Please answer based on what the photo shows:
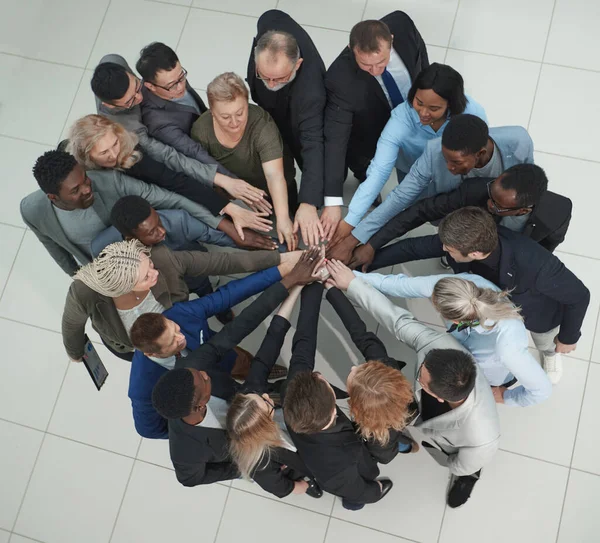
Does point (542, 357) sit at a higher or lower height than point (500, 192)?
lower

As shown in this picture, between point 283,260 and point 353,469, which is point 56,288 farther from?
point 353,469

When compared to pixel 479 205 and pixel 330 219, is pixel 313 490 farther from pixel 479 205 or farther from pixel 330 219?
pixel 479 205

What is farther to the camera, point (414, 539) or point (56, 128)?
point (56, 128)

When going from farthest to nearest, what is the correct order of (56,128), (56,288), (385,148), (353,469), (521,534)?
(56,128) → (56,288) → (521,534) → (385,148) → (353,469)

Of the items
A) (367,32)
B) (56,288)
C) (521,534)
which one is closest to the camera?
(367,32)

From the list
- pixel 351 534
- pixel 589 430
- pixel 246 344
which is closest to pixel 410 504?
pixel 351 534

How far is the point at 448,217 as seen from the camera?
8.14ft

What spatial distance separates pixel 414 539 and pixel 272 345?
1489 mm

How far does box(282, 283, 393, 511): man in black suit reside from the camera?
2.25 meters

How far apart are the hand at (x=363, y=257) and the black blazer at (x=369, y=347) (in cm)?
21

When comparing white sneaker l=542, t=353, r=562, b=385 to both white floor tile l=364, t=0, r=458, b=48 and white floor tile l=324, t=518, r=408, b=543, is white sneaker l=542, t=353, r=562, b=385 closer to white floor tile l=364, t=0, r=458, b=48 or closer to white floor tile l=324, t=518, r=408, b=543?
white floor tile l=324, t=518, r=408, b=543

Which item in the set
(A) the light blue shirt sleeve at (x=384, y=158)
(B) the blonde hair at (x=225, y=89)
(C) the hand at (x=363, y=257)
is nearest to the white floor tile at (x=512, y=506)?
(C) the hand at (x=363, y=257)

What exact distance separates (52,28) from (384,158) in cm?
317

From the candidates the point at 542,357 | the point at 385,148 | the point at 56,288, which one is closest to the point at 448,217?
the point at 385,148
